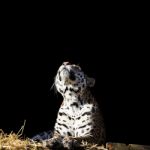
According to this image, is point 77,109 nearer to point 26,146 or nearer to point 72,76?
point 72,76

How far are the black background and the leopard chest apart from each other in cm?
243

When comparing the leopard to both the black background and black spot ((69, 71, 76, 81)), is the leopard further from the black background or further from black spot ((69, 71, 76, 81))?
the black background

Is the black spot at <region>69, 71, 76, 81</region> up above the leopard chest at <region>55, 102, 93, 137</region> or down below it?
above

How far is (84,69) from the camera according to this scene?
10.1m

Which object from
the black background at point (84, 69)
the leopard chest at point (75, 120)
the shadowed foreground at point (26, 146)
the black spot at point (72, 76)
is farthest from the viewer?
the black background at point (84, 69)

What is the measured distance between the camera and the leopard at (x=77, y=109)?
290 inches

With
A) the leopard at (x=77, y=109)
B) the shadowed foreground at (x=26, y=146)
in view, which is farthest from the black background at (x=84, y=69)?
the shadowed foreground at (x=26, y=146)

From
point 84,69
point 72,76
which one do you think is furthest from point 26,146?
point 84,69

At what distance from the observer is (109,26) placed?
9859mm

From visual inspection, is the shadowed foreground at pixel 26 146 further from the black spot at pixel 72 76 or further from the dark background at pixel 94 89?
the dark background at pixel 94 89

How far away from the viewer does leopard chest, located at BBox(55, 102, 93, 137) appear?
24.3 ft

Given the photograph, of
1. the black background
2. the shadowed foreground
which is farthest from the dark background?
the shadowed foreground

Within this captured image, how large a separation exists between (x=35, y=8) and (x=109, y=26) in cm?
114

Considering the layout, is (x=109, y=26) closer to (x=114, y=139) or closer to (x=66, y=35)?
(x=66, y=35)
